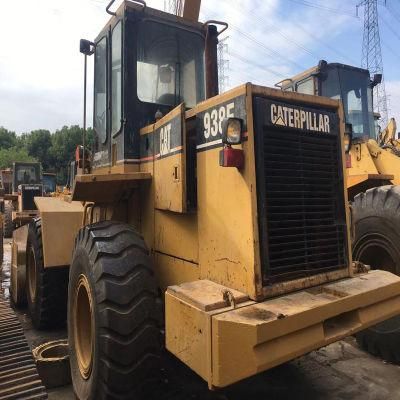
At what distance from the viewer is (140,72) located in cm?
379

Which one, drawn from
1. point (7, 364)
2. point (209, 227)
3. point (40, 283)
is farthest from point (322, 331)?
point (40, 283)

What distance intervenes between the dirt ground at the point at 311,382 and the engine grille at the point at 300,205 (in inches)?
50.5

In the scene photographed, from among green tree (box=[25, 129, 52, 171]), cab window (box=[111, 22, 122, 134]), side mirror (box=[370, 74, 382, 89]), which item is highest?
green tree (box=[25, 129, 52, 171])

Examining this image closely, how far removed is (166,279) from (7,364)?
136 cm

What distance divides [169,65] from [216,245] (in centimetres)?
201

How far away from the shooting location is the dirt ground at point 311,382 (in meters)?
3.54

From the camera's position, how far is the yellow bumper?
218 cm

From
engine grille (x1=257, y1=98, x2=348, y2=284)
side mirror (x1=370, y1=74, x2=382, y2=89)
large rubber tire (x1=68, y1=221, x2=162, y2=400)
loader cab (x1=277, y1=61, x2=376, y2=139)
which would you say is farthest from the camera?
side mirror (x1=370, y1=74, x2=382, y2=89)

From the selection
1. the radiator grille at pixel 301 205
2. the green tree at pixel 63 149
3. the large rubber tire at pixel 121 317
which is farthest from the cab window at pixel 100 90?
the green tree at pixel 63 149

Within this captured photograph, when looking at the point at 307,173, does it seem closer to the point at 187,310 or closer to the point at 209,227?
the point at 209,227

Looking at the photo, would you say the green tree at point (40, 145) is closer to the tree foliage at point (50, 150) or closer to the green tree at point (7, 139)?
the tree foliage at point (50, 150)

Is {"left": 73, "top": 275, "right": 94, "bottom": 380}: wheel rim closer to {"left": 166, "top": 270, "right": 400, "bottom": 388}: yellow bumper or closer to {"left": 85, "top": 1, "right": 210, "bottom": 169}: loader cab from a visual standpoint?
{"left": 166, "top": 270, "right": 400, "bottom": 388}: yellow bumper

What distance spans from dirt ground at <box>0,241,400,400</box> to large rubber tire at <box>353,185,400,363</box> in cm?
15

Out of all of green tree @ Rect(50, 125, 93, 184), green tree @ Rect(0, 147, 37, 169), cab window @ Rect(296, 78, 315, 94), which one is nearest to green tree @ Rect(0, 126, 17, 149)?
green tree @ Rect(0, 147, 37, 169)
